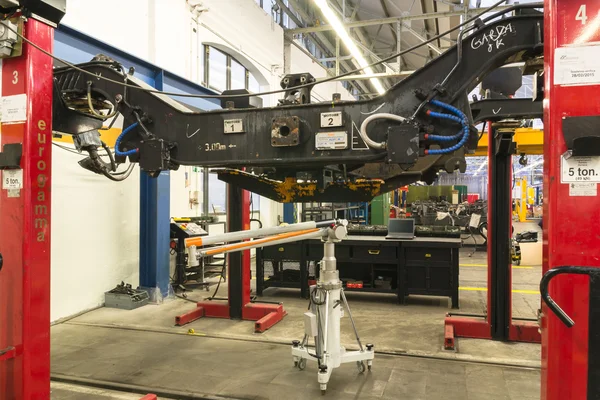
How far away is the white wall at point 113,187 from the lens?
15.8ft

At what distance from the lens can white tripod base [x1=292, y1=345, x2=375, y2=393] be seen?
295cm

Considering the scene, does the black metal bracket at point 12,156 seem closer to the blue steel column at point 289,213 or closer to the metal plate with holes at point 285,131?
the metal plate with holes at point 285,131

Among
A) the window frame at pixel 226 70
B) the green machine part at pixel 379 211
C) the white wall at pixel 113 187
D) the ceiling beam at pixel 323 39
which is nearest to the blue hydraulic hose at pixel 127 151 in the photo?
the white wall at pixel 113 187

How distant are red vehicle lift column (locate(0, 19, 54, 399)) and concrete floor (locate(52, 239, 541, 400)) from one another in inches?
31.5

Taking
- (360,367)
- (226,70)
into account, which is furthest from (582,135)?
(226,70)

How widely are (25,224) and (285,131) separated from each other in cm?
153

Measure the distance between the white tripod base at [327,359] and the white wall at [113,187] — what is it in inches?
121

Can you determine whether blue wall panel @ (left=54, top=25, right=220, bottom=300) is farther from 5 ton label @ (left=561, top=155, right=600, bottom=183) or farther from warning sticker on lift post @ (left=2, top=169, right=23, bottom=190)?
5 ton label @ (left=561, top=155, right=600, bottom=183)

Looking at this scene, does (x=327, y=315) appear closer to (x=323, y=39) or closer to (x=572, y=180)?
(x=572, y=180)

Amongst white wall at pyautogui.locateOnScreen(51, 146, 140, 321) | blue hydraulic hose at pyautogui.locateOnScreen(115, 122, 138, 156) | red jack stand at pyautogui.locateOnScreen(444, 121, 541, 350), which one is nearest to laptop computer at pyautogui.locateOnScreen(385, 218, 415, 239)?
red jack stand at pyautogui.locateOnScreen(444, 121, 541, 350)

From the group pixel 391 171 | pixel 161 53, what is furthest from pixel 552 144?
pixel 161 53

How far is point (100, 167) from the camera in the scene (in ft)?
9.40

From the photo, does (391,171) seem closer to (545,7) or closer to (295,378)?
(545,7)

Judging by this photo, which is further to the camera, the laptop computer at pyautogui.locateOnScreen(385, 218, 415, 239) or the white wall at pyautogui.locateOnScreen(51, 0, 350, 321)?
the laptop computer at pyautogui.locateOnScreen(385, 218, 415, 239)
